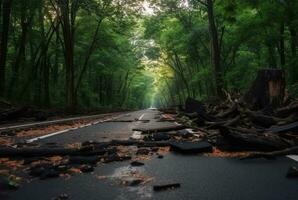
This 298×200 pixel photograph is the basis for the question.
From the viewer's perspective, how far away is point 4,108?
1905cm

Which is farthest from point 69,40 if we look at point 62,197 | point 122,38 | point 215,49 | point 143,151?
point 62,197

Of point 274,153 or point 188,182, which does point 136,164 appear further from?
point 274,153

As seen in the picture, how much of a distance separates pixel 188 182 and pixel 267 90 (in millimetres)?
9052

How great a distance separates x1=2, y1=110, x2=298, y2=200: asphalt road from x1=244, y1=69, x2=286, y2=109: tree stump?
23.3 feet

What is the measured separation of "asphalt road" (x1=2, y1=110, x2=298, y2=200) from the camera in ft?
→ 12.9

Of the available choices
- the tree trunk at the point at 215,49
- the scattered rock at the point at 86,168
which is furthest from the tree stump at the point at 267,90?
the tree trunk at the point at 215,49

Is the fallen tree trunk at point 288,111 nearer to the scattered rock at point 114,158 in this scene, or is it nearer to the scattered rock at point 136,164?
the scattered rock at point 114,158

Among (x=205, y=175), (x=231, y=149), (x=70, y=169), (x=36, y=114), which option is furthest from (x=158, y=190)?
(x=36, y=114)

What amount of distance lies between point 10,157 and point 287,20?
2279 cm

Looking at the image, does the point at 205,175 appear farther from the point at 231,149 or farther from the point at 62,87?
the point at 62,87

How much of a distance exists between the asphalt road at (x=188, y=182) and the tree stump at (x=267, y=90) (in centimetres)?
712

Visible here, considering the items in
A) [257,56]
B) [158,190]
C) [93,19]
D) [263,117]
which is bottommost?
[158,190]

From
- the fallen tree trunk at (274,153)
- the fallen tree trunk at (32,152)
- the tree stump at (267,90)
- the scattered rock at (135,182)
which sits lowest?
the scattered rock at (135,182)

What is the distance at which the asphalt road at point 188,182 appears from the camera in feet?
12.9
